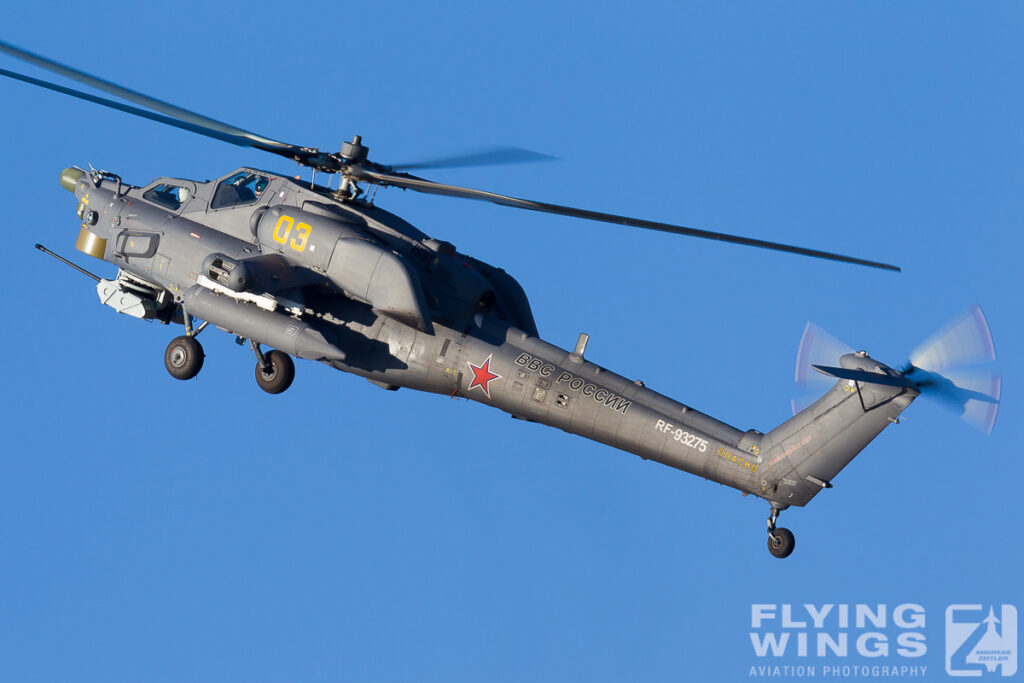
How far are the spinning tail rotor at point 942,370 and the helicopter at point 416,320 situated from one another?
28mm

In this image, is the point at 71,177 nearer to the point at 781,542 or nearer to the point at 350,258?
the point at 350,258

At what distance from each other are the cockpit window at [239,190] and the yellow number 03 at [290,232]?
149 cm

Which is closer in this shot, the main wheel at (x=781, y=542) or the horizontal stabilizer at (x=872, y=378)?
the horizontal stabilizer at (x=872, y=378)

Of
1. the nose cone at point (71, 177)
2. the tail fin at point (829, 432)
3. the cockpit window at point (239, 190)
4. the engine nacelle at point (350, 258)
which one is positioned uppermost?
the nose cone at point (71, 177)

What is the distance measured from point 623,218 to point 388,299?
17.2ft

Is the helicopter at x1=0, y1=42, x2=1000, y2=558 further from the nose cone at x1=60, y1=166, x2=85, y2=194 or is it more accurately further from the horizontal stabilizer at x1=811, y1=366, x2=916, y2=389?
the nose cone at x1=60, y1=166, x2=85, y2=194

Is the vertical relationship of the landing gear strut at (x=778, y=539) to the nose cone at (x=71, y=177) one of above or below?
below

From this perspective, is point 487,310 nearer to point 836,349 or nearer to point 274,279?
point 274,279

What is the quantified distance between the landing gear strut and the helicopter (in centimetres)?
3

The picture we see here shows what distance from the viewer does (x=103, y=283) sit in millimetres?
34875

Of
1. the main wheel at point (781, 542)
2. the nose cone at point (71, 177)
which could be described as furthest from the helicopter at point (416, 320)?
the nose cone at point (71, 177)

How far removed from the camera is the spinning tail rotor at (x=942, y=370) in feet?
88.3

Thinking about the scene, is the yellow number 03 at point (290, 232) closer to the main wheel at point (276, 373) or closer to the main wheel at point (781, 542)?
the main wheel at point (276, 373)

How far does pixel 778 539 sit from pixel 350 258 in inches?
392
